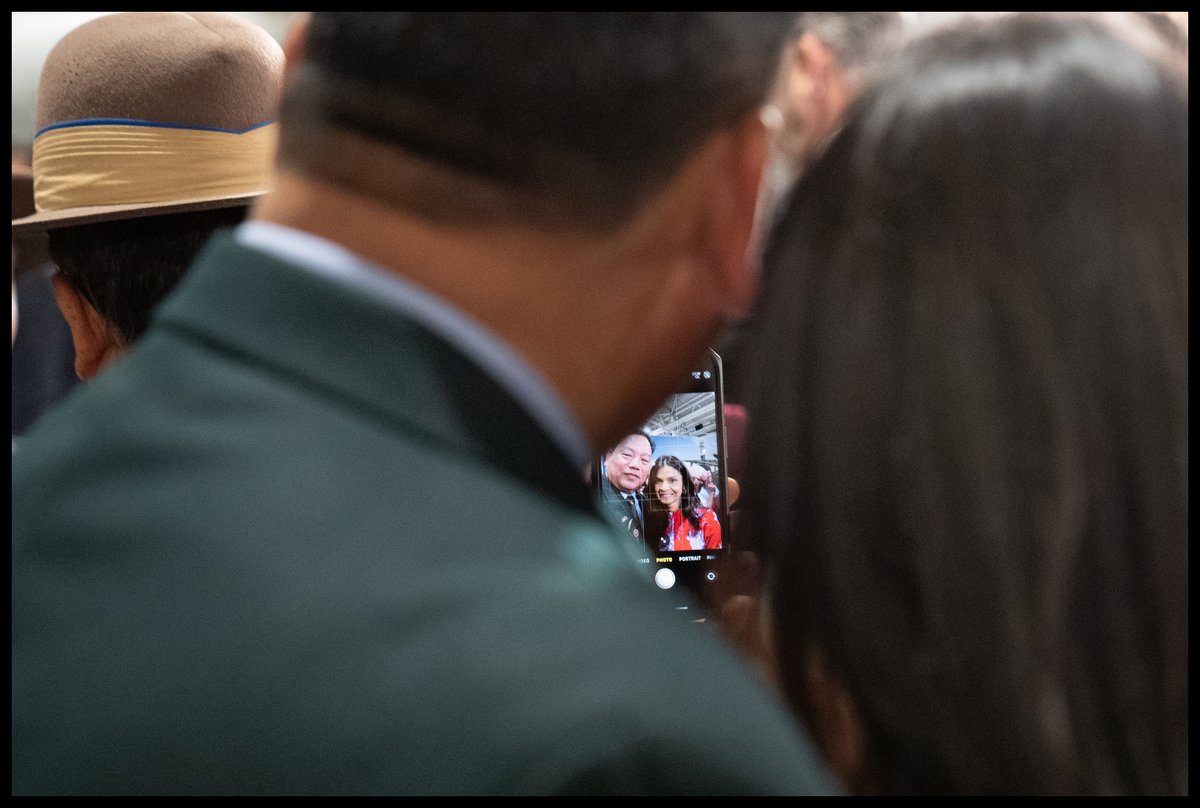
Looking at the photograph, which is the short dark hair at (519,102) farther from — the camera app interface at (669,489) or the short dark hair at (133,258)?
the camera app interface at (669,489)

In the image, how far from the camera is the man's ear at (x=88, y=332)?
4.52 ft

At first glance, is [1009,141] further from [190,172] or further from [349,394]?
[190,172]

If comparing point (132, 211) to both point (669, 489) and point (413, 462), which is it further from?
point (669, 489)

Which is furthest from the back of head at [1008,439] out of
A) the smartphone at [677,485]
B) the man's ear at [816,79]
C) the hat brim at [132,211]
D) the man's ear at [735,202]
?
the smartphone at [677,485]

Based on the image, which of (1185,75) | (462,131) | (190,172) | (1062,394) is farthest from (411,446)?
(190,172)

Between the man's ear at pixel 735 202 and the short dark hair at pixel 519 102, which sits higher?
the short dark hair at pixel 519 102

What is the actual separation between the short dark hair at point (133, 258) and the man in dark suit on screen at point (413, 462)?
0.87 m

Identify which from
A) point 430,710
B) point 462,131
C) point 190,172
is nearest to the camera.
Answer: point 430,710

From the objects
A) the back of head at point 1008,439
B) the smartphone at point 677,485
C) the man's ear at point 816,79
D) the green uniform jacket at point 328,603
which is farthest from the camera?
the smartphone at point 677,485

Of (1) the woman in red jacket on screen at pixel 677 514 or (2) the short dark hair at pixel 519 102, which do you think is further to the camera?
(1) the woman in red jacket on screen at pixel 677 514

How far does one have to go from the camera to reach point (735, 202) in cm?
57

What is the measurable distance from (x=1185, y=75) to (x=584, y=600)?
0.46 meters

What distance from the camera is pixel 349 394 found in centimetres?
48

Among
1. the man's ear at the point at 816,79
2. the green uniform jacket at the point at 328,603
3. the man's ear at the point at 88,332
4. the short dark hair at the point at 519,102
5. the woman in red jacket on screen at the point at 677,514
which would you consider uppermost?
the man's ear at the point at 816,79
